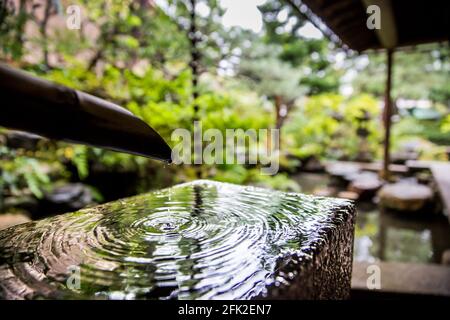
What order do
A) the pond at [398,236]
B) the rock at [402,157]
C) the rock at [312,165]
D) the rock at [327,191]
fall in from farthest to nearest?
the rock at [312,165] → the rock at [402,157] → the rock at [327,191] → the pond at [398,236]

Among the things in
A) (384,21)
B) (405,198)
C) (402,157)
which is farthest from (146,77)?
(402,157)

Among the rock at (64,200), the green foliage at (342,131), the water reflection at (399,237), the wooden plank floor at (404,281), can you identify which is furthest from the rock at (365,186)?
the rock at (64,200)

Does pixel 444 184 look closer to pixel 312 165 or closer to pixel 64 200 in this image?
pixel 64 200

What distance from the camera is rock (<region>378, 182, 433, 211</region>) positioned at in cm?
716

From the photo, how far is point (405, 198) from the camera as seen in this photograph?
7.19 metres

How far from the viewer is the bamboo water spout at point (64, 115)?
739 mm

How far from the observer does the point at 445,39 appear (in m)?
6.59

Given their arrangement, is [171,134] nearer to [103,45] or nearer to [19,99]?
[103,45]

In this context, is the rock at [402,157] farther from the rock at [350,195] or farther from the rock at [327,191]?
the rock at [350,195]

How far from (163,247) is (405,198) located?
743cm

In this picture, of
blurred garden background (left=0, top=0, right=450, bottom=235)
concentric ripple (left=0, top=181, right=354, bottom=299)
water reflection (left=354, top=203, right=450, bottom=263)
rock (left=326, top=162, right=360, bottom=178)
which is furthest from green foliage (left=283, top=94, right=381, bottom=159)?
concentric ripple (left=0, top=181, right=354, bottom=299)

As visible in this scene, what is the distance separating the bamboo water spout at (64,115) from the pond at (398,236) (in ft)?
14.7

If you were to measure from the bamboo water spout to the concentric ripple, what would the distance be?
0.38 m

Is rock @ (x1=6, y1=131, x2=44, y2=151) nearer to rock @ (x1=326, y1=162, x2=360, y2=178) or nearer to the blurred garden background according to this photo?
the blurred garden background
